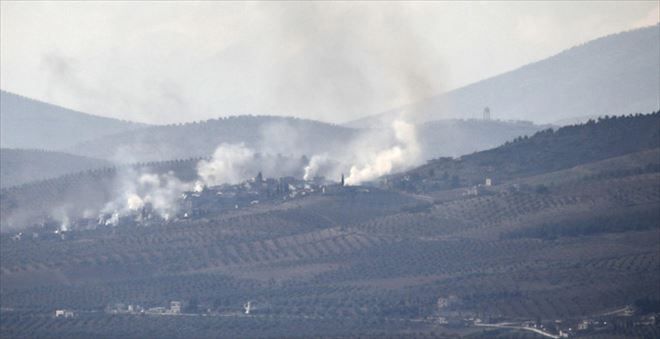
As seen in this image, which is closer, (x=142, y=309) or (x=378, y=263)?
(x=142, y=309)

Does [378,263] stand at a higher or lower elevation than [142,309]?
higher

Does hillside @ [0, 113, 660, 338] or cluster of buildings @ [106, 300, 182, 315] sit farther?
cluster of buildings @ [106, 300, 182, 315]

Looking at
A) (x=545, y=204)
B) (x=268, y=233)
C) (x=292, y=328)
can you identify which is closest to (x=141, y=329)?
(x=292, y=328)

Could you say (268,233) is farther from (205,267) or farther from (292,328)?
(292,328)

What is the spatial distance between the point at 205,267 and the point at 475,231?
25.1 meters

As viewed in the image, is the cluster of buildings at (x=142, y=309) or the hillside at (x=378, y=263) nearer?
the hillside at (x=378, y=263)

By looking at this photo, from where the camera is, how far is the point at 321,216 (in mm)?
181125

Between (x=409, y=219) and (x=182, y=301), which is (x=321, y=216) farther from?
(x=182, y=301)

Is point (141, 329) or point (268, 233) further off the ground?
point (268, 233)

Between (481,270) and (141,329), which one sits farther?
(481,270)

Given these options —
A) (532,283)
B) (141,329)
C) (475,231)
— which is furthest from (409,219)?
(141,329)

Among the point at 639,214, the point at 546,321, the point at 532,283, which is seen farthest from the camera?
the point at 639,214

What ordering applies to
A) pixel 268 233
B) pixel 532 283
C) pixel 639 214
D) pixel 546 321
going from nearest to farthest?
pixel 546 321
pixel 532 283
pixel 639 214
pixel 268 233

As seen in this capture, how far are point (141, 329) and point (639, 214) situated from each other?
160 feet
